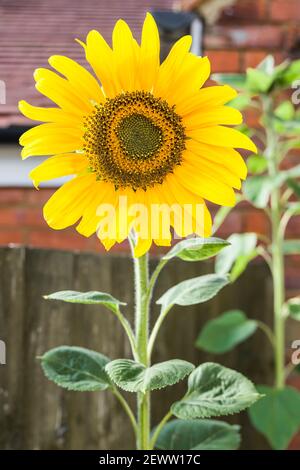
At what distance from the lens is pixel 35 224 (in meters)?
2.49

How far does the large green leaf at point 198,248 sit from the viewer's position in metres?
0.78

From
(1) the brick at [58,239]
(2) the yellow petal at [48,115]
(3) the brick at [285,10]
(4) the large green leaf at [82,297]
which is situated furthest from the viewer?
(1) the brick at [58,239]

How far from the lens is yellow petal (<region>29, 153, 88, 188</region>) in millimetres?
668

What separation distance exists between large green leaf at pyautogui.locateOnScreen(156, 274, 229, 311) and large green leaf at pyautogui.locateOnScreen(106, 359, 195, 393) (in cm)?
11

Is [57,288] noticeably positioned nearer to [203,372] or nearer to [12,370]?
[12,370]

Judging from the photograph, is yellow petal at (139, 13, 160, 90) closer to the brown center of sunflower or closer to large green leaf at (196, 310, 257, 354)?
the brown center of sunflower

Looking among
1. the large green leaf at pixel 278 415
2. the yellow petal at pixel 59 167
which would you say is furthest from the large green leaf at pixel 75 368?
the large green leaf at pixel 278 415

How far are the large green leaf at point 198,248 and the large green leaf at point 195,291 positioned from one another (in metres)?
0.06

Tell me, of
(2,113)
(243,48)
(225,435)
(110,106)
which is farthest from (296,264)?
(110,106)

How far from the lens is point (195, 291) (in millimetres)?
872

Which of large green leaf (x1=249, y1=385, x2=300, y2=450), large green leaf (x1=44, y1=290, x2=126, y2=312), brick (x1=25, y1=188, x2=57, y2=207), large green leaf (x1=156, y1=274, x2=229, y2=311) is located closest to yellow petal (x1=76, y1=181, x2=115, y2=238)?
large green leaf (x1=44, y1=290, x2=126, y2=312)

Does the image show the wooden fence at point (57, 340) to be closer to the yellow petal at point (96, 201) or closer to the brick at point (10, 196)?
the brick at point (10, 196)

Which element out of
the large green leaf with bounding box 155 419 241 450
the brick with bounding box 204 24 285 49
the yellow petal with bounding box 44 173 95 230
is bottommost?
the large green leaf with bounding box 155 419 241 450

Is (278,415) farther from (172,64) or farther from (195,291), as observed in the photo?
(172,64)
